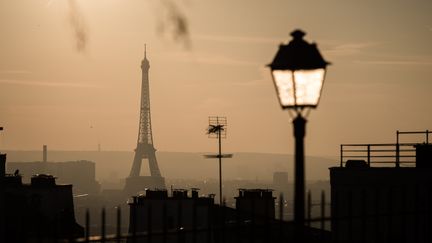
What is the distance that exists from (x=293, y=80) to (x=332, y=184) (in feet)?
61.5

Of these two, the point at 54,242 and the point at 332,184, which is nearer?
the point at 54,242

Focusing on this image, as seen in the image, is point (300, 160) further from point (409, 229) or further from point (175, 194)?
point (175, 194)

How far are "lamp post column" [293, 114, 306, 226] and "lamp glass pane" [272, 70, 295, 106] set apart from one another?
10.8 inches

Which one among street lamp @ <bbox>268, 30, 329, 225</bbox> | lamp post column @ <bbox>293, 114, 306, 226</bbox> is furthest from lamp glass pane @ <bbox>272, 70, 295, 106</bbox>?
lamp post column @ <bbox>293, 114, 306, 226</bbox>

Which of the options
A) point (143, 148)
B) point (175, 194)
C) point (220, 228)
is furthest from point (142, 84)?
point (220, 228)

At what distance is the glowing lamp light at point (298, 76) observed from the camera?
389 inches

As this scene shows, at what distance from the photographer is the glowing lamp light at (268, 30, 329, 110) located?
9.88 metres

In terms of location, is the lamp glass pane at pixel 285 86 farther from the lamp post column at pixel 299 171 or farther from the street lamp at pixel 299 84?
the lamp post column at pixel 299 171

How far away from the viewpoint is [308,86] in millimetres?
9875

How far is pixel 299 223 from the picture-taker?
32.9 feet

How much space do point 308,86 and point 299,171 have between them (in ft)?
3.25

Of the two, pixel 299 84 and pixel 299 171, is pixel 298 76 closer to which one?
pixel 299 84

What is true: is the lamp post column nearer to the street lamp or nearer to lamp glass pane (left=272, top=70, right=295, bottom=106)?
the street lamp

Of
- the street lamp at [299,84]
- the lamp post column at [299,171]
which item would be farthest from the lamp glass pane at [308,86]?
the lamp post column at [299,171]
